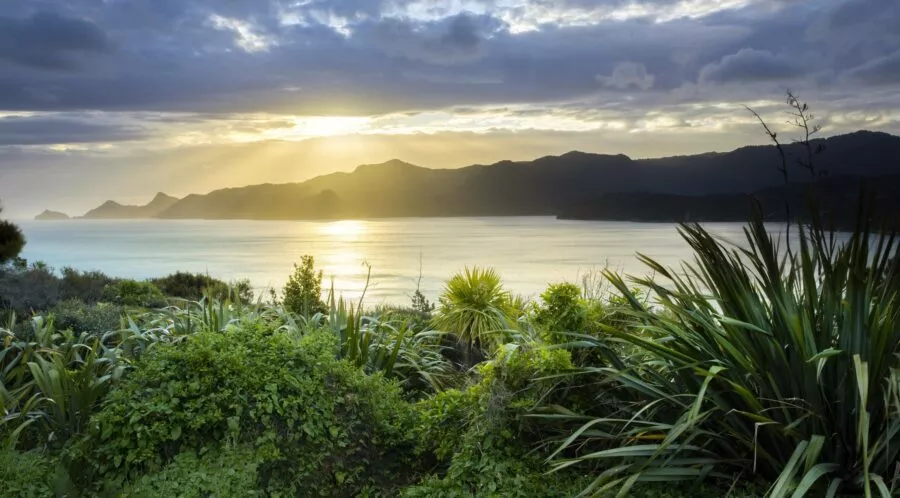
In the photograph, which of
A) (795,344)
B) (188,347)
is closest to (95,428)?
(188,347)

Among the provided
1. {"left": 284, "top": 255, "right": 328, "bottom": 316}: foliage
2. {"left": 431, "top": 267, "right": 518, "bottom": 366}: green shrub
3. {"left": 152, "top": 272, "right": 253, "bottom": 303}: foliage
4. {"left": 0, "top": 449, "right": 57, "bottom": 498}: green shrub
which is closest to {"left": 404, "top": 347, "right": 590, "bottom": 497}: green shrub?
{"left": 0, "top": 449, "right": 57, "bottom": 498}: green shrub

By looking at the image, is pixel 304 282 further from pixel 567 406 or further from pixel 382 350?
pixel 567 406

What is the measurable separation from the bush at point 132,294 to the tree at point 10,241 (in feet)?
13.4

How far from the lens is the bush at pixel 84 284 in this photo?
51.1 feet

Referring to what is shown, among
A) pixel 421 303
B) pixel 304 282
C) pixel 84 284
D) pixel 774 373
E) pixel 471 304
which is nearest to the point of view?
pixel 774 373

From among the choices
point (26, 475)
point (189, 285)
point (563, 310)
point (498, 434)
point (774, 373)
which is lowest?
point (189, 285)

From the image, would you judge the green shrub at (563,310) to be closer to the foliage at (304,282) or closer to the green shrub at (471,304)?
the green shrub at (471,304)

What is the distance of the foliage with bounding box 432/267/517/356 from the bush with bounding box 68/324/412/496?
4.31 meters

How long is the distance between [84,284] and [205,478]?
48.0 feet

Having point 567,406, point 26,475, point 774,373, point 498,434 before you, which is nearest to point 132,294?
point 26,475

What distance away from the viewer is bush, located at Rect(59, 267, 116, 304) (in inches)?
613

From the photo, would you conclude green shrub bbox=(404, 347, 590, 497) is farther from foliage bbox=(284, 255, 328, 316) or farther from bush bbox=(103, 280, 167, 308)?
bush bbox=(103, 280, 167, 308)

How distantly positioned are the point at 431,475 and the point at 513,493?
3.07 ft

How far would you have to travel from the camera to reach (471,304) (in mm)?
10469
